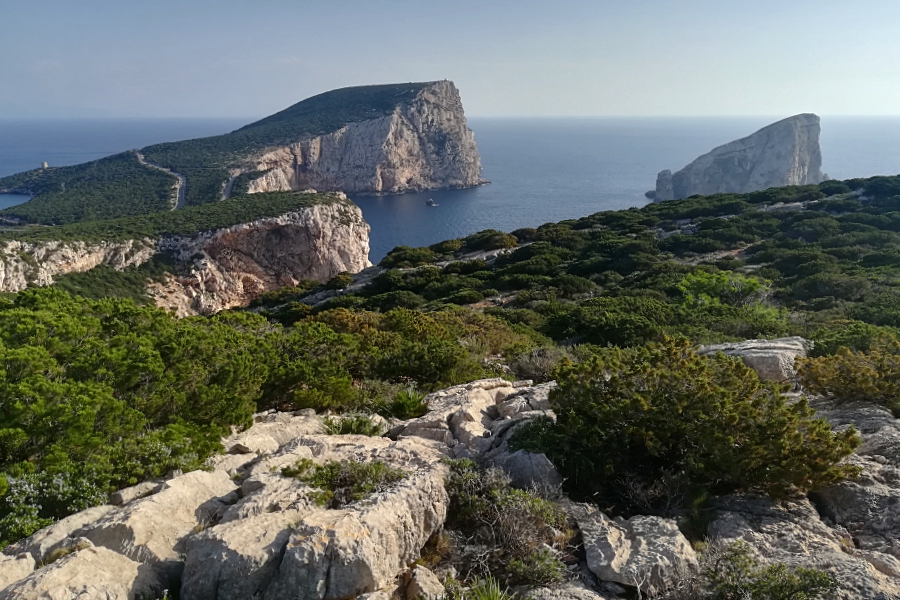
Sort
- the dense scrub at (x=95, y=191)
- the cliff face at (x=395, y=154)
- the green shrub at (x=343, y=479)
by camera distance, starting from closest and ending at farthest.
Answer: the green shrub at (x=343, y=479) < the dense scrub at (x=95, y=191) < the cliff face at (x=395, y=154)

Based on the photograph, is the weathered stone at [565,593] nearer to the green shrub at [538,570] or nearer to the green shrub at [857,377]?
the green shrub at [538,570]

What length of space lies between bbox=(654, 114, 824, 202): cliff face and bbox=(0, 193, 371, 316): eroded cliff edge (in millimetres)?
52117

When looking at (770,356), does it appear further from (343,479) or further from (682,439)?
(343,479)

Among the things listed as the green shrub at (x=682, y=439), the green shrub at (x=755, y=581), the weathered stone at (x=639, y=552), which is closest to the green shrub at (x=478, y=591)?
the weathered stone at (x=639, y=552)

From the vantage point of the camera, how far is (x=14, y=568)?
3727 millimetres

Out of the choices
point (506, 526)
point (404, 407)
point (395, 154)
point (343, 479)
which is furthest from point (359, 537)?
point (395, 154)

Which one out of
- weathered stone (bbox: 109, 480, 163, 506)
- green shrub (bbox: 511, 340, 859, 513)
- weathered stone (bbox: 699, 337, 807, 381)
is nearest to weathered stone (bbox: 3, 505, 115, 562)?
weathered stone (bbox: 109, 480, 163, 506)

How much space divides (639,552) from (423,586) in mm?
1687

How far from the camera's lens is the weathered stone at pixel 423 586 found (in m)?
3.72

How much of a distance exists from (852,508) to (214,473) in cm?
581

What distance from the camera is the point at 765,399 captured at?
17.6ft

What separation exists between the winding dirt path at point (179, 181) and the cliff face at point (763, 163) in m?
68.2

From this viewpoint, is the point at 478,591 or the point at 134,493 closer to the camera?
the point at 478,591

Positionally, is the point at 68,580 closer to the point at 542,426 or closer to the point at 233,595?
the point at 233,595
